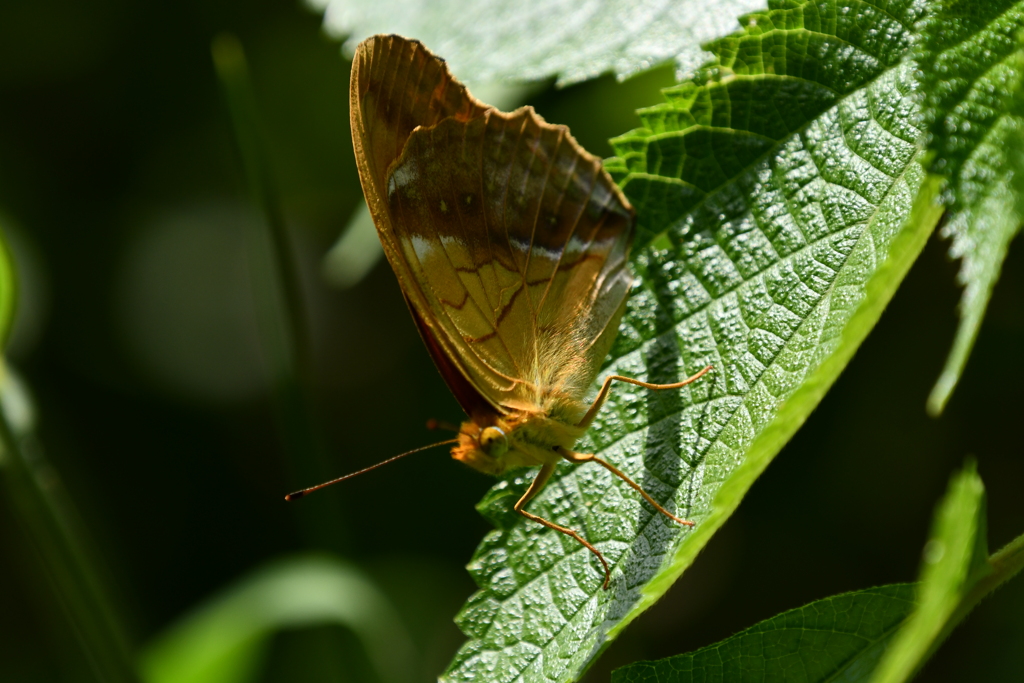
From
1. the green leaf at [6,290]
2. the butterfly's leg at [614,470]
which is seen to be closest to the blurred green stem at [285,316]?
the green leaf at [6,290]

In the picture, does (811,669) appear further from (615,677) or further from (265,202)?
(265,202)

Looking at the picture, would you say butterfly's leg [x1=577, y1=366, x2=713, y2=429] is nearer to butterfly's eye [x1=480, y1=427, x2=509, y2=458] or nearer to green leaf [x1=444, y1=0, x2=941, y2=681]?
Answer: green leaf [x1=444, y1=0, x2=941, y2=681]

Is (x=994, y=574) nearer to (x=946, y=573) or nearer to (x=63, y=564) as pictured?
(x=946, y=573)

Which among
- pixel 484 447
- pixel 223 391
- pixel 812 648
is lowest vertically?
pixel 812 648

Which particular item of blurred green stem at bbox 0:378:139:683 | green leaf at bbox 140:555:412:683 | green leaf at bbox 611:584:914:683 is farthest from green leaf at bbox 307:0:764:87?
green leaf at bbox 140:555:412:683

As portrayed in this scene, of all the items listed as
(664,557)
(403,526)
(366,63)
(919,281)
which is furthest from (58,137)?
(664,557)

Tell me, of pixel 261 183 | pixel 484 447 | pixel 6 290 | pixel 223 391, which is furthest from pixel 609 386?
pixel 223 391
